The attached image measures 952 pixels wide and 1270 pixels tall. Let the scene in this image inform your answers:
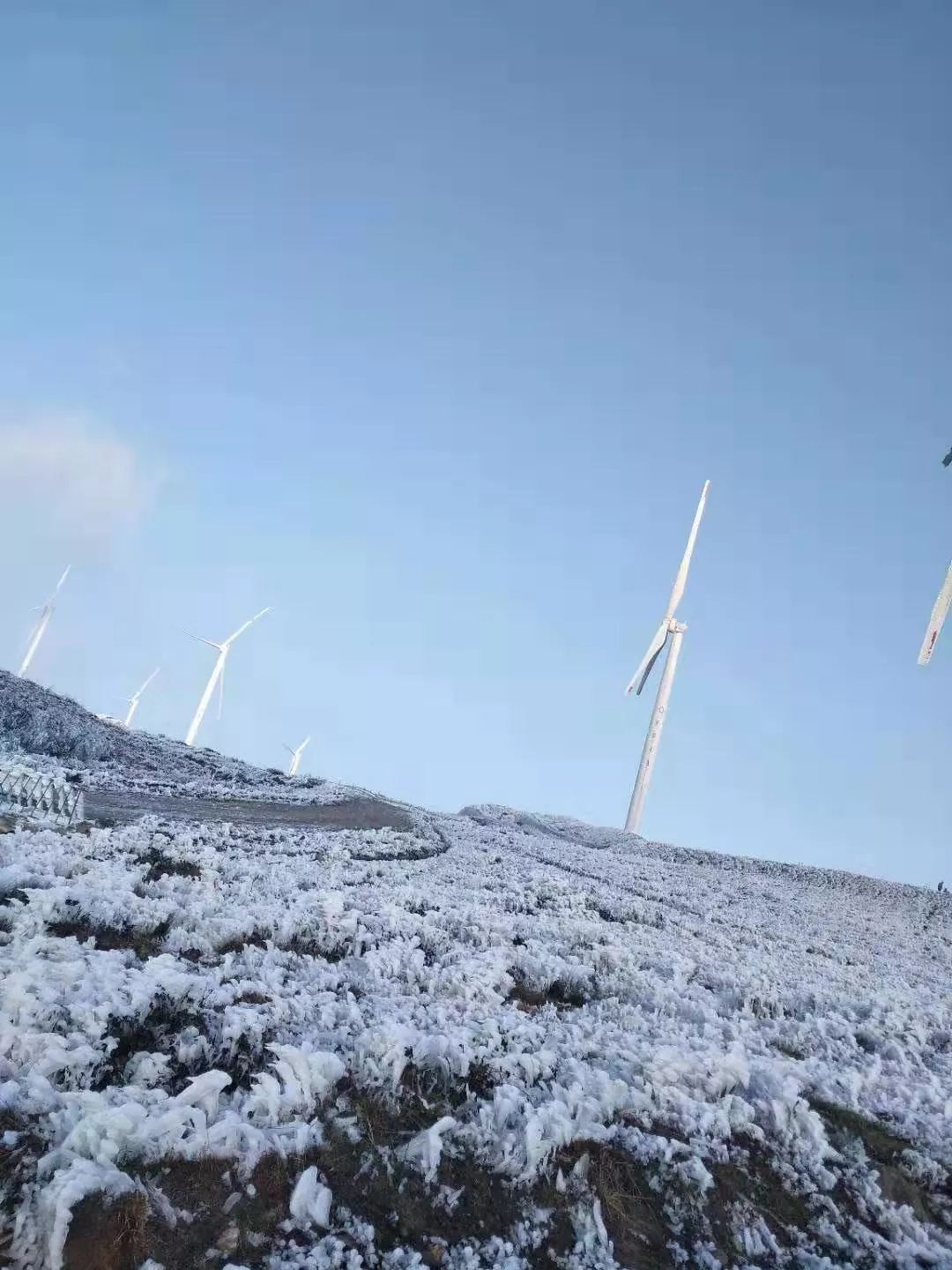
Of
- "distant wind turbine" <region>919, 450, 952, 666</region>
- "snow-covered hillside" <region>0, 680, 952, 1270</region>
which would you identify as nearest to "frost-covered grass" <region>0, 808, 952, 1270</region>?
"snow-covered hillside" <region>0, 680, 952, 1270</region>

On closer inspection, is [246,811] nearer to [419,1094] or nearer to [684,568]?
[419,1094]

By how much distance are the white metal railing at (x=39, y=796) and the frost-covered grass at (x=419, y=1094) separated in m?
4.15

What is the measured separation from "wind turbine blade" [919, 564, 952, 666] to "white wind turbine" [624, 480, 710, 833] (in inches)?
995

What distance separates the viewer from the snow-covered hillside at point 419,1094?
5344 millimetres

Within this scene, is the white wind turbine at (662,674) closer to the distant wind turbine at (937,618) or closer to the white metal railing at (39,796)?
Result: the distant wind turbine at (937,618)

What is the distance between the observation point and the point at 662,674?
61.7 meters

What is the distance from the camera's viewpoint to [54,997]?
7391mm

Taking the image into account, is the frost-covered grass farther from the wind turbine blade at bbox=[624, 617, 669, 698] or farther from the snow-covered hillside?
the wind turbine blade at bbox=[624, 617, 669, 698]

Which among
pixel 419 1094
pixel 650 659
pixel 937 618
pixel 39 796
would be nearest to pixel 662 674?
pixel 650 659

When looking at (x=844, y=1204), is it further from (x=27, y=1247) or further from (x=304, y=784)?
(x=304, y=784)

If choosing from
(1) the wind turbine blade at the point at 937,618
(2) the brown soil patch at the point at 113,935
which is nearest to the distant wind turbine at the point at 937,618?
(1) the wind turbine blade at the point at 937,618

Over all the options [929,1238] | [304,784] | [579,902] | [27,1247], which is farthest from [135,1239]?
[304,784]

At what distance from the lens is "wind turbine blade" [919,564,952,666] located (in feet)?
112

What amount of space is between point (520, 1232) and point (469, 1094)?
1727mm
